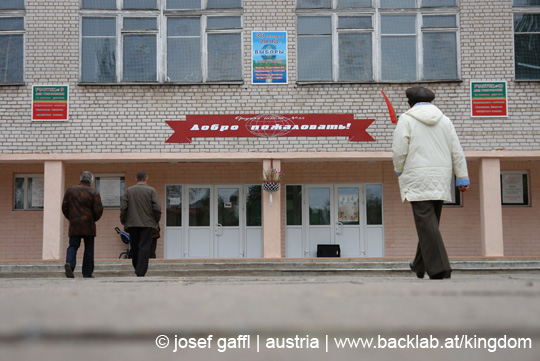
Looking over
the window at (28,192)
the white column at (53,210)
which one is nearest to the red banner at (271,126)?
the white column at (53,210)

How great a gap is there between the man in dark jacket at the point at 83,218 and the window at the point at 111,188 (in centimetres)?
708

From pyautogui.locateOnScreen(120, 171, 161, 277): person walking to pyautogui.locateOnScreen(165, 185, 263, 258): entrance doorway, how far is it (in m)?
7.09

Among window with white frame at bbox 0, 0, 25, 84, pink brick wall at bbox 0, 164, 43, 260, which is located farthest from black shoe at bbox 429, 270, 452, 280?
pink brick wall at bbox 0, 164, 43, 260

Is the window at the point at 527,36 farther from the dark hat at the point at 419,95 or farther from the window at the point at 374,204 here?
the dark hat at the point at 419,95

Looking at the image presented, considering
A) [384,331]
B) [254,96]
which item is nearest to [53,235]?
[254,96]

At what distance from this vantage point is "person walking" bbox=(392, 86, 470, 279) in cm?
547

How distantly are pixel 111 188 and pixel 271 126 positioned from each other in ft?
15.0

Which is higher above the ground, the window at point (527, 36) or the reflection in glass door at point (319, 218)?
the window at point (527, 36)

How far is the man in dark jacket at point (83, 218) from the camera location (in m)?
8.44

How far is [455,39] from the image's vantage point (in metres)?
14.1

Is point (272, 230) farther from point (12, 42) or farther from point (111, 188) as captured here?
point (12, 42)

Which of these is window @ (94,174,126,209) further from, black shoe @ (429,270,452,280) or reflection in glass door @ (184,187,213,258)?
black shoe @ (429,270,452,280)

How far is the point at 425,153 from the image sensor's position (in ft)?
18.5

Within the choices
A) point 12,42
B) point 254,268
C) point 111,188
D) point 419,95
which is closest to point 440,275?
point 419,95
